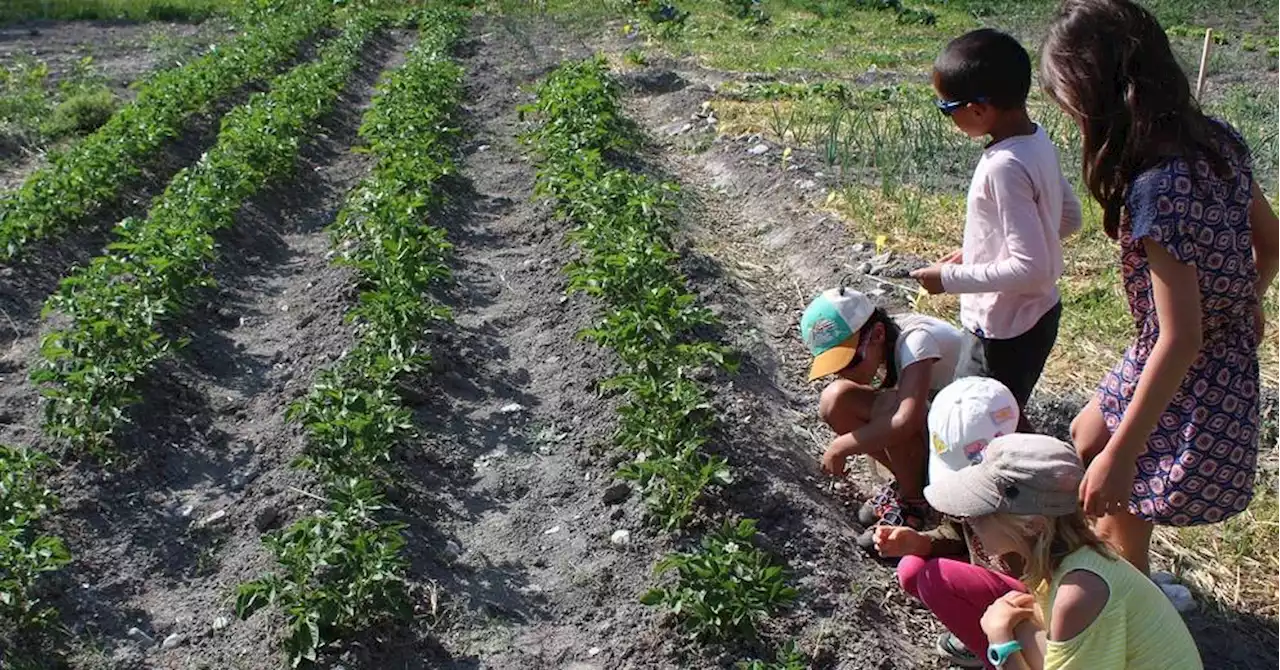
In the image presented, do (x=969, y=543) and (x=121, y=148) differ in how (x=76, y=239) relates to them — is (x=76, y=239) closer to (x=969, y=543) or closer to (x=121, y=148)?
(x=121, y=148)

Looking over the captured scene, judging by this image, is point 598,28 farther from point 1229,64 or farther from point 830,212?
point 830,212

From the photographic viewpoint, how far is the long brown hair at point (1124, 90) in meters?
2.83

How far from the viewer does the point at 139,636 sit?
3867mm

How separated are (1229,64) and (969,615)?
12684mm

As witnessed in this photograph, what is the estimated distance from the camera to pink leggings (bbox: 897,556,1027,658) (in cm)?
308

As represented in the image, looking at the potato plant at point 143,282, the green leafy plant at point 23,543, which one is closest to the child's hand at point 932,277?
the green leafy plant at point 23,543

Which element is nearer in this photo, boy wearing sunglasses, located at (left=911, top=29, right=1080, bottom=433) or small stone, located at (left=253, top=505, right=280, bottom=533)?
boy wearing sunglasses, located at (left=911, top=29, right=1080, bottom=433)

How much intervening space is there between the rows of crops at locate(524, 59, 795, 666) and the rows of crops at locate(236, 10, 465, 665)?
2.39ft

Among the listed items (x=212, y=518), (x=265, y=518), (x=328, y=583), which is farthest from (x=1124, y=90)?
(x=212, y=518)

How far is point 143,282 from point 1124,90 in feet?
14.5

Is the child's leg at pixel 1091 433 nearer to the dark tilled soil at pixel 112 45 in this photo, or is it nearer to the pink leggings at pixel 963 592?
the pink leggings at pixel 963 592

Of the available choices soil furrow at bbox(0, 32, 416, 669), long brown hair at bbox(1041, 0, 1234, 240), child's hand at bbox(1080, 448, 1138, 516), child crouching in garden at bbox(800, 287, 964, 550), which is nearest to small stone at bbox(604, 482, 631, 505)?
child crouching in garden at bbox(800, 287, 964, 550)

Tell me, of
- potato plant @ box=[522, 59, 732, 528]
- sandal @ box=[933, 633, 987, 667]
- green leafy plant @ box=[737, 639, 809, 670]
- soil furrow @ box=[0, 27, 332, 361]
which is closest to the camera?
green leafy plant @ box=[737, 639, 809, 670]

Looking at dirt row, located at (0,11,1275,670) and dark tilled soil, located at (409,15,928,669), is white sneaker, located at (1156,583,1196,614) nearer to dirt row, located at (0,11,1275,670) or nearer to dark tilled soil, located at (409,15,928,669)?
dirt row, located at (0,11,1275,670)
